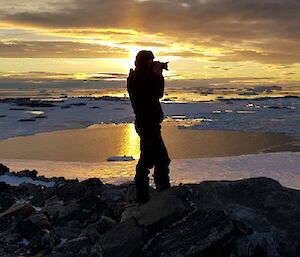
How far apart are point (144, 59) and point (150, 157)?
136cm

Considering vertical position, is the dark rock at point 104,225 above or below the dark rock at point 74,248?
above

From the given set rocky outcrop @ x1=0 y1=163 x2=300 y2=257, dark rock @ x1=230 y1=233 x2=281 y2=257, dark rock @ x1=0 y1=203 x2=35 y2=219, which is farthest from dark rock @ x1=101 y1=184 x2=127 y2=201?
dark rock @ x1=230 y1=233 x2=281 y2=257

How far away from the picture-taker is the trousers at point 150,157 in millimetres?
6520

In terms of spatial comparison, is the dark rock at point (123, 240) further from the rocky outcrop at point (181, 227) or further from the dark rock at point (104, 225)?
the dark rock at point (104, 225)

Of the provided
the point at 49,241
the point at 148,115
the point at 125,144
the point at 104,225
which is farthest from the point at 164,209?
the point at 125,144

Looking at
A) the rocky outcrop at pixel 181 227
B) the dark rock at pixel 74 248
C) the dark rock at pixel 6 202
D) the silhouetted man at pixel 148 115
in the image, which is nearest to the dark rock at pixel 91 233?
the rocky outcrop at pixel 181 227

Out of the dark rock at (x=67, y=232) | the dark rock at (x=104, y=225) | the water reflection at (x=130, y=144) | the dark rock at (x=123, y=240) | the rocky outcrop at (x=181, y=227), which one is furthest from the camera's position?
the water reflection at (x=130, y=144)

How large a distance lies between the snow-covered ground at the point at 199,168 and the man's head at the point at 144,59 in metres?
7.54

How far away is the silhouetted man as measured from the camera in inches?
247

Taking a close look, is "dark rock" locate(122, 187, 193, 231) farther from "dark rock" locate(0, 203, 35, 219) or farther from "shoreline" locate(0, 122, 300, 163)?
"shoreline" locate(0, 122, 300, 163)

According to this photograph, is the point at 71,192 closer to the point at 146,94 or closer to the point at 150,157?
the point at 150,157

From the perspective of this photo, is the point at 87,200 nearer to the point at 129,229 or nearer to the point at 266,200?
the point at 129,229

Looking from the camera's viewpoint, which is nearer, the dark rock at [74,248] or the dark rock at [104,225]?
the dark rock at [74,248]

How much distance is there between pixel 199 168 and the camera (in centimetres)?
1580
